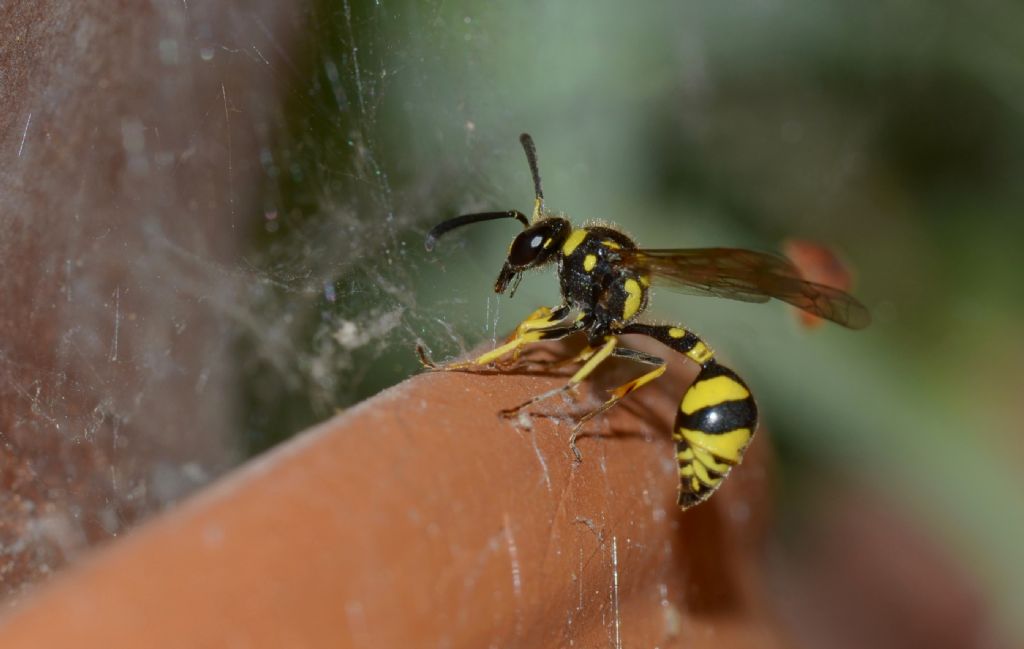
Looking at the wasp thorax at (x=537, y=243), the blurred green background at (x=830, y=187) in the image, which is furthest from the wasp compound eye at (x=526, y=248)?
the blurred green background at (x=830, y=187)

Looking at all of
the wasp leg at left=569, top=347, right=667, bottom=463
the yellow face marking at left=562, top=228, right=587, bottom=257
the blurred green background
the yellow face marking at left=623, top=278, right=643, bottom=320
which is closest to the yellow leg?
the wasp leg at left=569, top=347, right=667, bottom=463

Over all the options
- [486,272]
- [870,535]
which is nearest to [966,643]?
[870,535]

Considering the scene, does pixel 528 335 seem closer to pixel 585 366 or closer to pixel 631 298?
pixel 585 366

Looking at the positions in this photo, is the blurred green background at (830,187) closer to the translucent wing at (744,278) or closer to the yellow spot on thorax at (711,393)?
the translucent wing at (744,278)

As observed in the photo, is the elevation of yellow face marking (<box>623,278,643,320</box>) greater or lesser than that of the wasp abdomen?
greater

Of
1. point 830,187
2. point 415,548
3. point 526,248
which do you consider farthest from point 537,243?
point 830,187

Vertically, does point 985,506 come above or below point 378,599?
below

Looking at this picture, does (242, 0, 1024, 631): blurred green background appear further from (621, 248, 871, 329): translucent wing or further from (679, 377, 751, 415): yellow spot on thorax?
(679, 377, 751, 415): yellow spot on thorax

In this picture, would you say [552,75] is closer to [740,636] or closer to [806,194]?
[806,194]
